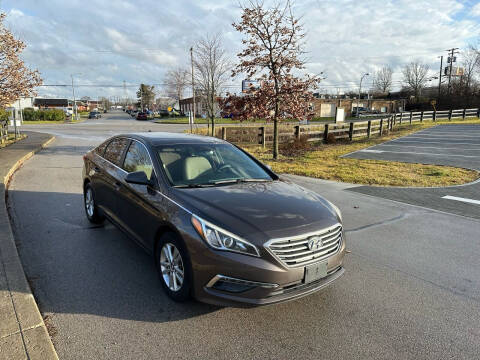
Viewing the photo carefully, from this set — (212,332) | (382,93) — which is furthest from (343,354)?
(382,93)

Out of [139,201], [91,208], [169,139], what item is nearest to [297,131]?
[91,208]

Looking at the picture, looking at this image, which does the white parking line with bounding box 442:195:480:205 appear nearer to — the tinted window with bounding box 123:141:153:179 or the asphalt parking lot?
the asphalt parking lot

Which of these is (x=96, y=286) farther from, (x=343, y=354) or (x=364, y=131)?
(x=364, y=131)

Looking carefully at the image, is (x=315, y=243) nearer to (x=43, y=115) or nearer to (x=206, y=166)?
(x=206, y=166)

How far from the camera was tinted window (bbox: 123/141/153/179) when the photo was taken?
396cm

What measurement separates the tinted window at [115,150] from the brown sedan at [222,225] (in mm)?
289

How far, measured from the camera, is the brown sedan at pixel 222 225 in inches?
109

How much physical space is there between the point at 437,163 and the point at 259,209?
35.9ft

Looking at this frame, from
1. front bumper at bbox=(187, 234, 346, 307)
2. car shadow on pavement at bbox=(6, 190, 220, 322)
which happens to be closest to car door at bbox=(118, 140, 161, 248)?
car shadow on pavement at bbox=(6, 190, 220, 322)

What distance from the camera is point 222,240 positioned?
281 centimetres

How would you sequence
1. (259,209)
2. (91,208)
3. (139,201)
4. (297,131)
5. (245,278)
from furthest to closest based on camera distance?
1. (297,131)
2. (91,208)
3. (139,201)
4. (259,209)
5. (245,278)

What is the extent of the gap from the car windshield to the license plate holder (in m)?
1.40

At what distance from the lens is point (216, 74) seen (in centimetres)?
2130

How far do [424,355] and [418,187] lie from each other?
6535 mm
